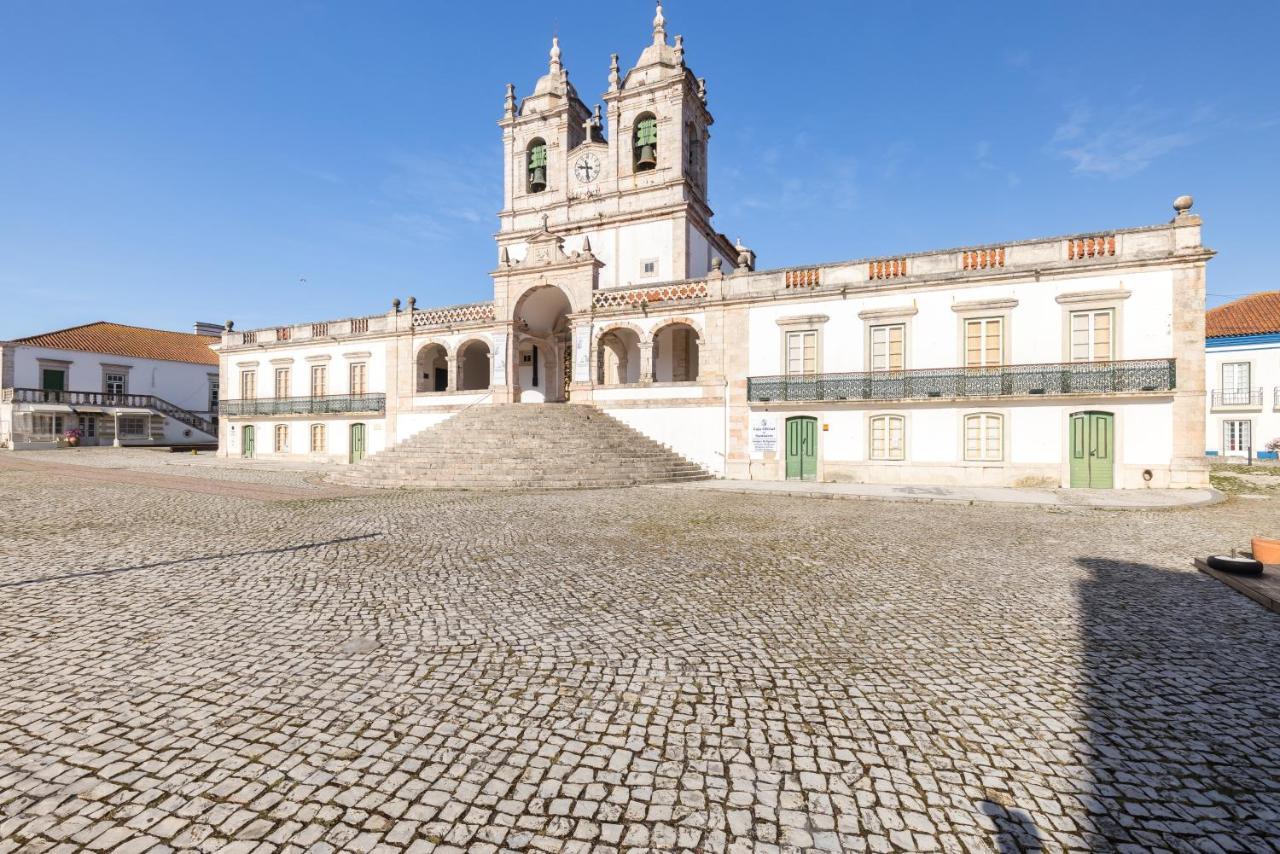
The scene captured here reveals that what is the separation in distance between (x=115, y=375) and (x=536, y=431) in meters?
37.5

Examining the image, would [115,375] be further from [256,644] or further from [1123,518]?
[1123,518]

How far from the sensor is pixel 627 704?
128 inches

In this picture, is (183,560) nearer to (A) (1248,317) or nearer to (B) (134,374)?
(A) (1248,317)

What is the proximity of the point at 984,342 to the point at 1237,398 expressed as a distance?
2135 cm

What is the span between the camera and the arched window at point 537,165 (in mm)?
29297

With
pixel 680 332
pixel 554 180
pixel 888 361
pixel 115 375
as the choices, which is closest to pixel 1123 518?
pixel 888 361

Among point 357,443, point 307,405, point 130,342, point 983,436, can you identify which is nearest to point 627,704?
point 983,436

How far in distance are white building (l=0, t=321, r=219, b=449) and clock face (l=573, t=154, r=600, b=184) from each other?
109 ft

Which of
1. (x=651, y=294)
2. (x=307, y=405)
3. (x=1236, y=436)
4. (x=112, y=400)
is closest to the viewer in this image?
(x=651, y=294)

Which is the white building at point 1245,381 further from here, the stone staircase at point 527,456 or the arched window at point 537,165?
the arched window at point 537,165

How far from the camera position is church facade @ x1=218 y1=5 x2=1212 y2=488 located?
50.3 feet

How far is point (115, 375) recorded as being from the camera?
38.4 m

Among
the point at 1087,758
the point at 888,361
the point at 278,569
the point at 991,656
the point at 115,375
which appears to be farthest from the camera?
the point at 115,375

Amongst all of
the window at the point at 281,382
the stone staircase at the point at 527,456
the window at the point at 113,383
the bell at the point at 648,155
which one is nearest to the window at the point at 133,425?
the window at the point at 113,383
